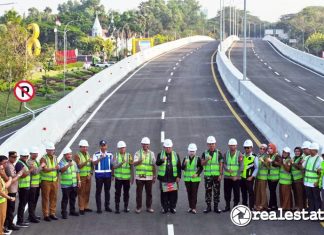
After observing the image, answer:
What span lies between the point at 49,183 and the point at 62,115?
10.4 metres

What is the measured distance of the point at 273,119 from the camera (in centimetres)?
2019

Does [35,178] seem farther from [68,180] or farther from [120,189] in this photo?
[120,189]

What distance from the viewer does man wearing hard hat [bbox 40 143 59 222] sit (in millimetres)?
12477

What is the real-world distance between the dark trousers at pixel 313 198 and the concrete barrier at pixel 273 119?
6.55 feet

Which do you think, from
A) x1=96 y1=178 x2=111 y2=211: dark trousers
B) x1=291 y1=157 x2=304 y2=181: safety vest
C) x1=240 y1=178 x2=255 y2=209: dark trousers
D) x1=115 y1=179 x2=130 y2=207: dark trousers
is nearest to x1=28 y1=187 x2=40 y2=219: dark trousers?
x1=96 y1=178 x2=111 y2=211: dark trousers

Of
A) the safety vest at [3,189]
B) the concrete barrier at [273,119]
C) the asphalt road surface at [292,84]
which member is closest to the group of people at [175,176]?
the safety vest at [3,189]

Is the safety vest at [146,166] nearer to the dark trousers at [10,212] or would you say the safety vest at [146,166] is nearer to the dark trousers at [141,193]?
the dark trousers at [141,193]

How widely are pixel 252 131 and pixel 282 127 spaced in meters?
3.30

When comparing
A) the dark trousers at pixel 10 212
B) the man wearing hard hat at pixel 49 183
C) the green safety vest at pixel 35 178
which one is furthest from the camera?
the man wearing hard hat at pixel 49 183

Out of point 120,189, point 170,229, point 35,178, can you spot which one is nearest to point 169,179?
point 120,189

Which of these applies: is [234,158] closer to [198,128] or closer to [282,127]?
[282,127]

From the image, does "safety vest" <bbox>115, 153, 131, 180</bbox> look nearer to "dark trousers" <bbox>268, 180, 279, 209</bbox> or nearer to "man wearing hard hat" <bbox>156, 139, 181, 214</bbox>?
"man wearing hard hat" <bbox>156, 139, 181, 214</bbox>

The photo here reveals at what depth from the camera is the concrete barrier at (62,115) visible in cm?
1677

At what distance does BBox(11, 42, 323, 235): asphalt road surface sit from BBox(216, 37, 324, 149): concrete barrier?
50 centimetres
